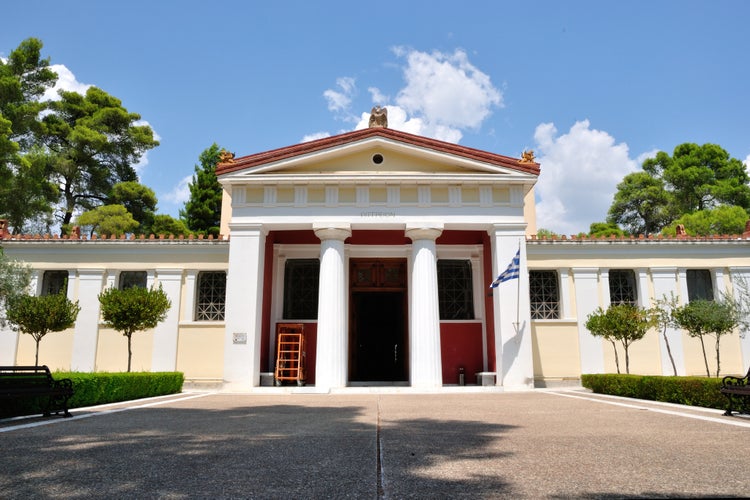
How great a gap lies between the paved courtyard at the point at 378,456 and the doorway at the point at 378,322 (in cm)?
1100

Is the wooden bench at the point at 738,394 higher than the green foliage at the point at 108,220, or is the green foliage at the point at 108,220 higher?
the green foliage at the point at 108,220

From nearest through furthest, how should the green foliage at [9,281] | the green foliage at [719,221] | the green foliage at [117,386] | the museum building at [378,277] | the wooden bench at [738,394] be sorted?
1. the wooden bench at [738,394]
2. the green foliage at [117,386]
3. the green foliage at [9,281]
4. the museum building at [378,277]
5. the green foliage at [719,221]

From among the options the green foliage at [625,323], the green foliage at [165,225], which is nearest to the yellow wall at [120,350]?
the green foliage at [625,323]

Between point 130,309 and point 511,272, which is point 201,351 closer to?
point 130,309

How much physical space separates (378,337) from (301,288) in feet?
12.7

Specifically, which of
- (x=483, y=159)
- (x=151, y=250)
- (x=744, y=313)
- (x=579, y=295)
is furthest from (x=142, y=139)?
(x=744, y=313)

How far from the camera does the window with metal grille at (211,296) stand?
1848cm

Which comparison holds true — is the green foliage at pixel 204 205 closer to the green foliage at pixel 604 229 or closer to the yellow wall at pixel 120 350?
the yellow wall at pixel 120 350

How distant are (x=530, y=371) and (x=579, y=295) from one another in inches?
160

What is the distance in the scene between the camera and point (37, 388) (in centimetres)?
782

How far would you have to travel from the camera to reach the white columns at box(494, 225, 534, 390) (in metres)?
15.8

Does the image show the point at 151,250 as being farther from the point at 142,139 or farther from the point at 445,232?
the point at 142,139

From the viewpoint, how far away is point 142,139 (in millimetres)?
37531

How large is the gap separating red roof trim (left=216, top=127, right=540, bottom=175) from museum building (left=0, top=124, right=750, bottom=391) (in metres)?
0.05
